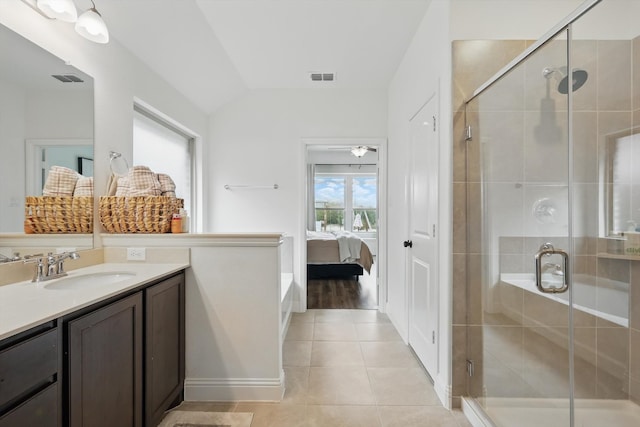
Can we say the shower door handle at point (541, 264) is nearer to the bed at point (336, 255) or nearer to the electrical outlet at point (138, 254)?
the electrical outlet at point (138, 254)

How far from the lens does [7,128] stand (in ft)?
4.53

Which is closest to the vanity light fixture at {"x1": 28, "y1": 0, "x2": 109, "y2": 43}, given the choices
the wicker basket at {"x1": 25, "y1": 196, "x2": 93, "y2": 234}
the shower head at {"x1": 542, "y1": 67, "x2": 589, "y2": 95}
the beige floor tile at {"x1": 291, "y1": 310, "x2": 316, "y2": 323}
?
the wicker basket at {"x1": 25, "y1": 196, "x2": 93, "y2": 234}

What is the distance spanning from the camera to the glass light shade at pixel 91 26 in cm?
153

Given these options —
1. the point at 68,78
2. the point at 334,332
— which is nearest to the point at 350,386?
the point at 334,332

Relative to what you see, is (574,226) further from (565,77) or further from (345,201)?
(345,201)

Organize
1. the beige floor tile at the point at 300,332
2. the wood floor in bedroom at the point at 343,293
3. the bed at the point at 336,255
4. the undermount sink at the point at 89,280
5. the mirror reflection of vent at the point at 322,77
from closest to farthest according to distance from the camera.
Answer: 1. the undermount sink at the point at 89,280
2. the beige floor tile at the point at 300,332
3. the mirror reflection of vent at the point at 322,77
4. the wood floor in bedroom at the point at 343,293
5. the bed at the point at 336,255

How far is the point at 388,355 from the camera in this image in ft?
8.36

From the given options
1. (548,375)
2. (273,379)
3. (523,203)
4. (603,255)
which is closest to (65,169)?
(273,379)

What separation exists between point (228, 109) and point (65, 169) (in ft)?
7.18

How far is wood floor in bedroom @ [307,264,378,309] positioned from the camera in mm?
3873

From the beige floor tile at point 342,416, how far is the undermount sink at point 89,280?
1.31 metres

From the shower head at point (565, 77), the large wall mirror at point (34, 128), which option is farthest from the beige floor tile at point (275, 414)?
the shower head at point (565, 77)

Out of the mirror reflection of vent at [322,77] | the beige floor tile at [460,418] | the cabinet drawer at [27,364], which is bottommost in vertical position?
the beige floor tile at [460,418]

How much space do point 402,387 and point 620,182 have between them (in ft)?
5.67
